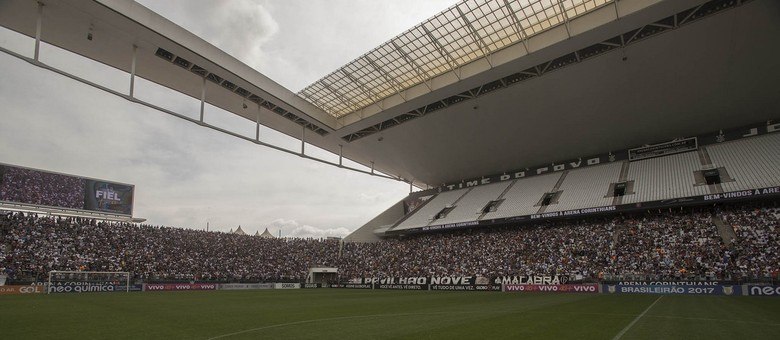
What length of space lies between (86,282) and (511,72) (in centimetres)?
3211

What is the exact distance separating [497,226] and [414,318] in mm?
32598

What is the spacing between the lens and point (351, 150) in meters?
46.2

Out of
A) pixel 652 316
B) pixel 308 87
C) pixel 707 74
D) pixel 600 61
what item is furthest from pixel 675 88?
pixel 308 87

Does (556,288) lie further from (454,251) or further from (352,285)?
(352,285)

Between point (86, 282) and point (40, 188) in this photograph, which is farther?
point (40, 188)

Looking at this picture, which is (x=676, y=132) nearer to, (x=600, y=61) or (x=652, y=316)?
(x=600, y=61)

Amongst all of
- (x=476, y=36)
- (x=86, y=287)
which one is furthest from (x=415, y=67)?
(x=86, y=287)

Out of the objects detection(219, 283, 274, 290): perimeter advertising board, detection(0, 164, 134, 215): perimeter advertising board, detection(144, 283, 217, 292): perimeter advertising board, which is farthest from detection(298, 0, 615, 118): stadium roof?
detection(0, 164, 134, 215): perimeter advertising board

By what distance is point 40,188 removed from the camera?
38406 mm

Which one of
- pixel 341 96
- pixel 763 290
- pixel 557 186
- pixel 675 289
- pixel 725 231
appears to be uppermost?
pixel 341 96

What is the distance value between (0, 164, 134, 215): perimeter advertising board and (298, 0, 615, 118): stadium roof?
22.9 m

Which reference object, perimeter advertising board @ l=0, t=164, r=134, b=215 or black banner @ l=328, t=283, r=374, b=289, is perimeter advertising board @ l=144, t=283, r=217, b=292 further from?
perimeter advertising board @ l=0, t=164, r=134, b=215

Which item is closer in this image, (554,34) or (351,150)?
(554,34)

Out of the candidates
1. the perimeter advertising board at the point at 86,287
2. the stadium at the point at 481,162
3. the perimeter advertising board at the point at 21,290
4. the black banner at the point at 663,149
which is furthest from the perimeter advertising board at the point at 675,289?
the perimeter advertising board at the point at 21,290
